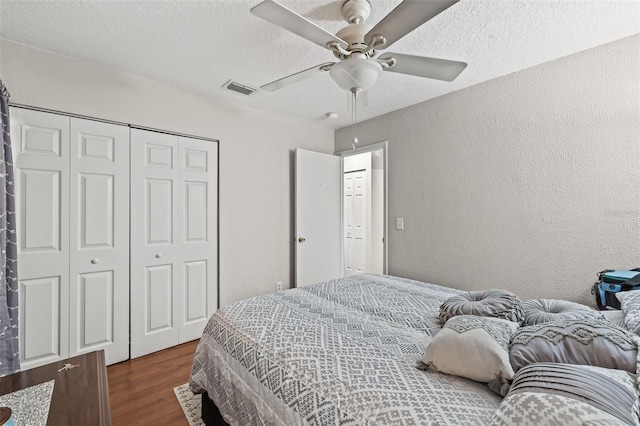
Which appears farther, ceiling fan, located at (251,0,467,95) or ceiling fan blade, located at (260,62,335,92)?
ceiling fan blade, located at (260,62,335,92)

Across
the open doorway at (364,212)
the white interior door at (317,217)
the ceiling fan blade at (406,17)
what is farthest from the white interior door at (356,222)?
the ceiling fan blade at (406,17)

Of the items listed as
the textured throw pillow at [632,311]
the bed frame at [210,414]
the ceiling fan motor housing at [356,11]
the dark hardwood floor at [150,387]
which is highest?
the ceiling fan motor housing at [356,11]

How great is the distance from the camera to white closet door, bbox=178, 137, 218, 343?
9.09ft

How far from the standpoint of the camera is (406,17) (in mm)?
1240

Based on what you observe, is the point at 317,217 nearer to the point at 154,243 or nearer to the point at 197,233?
the point at 197,233

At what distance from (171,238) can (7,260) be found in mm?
1061

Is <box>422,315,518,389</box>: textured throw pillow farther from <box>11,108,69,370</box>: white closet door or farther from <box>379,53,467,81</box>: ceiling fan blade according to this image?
<box>11,108,69,370</box>: white closet door

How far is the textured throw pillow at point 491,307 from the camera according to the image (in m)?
1.31

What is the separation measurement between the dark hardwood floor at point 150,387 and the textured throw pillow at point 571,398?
1.82 metres

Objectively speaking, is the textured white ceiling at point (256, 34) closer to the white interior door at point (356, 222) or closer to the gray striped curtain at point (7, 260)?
the gray striped curtain at point (7, 260)

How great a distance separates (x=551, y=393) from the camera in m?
0.68

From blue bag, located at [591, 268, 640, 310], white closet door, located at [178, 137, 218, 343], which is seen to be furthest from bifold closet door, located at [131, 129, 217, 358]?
blue bag, located at [591, 268, 640, 310]

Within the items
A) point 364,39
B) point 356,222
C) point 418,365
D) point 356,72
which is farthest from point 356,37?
point 356,222

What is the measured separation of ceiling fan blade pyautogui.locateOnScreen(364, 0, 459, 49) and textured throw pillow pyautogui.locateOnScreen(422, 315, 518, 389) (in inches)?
49.0
